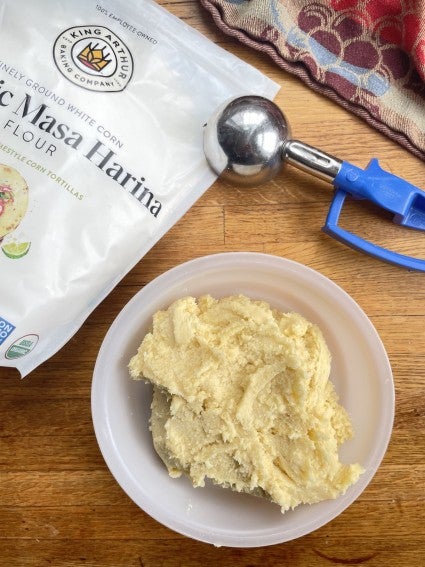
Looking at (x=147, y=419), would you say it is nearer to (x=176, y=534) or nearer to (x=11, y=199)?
(x=176, y=534)

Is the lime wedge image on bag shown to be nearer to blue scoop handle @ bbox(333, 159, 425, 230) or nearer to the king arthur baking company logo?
the king arthur baking company logo

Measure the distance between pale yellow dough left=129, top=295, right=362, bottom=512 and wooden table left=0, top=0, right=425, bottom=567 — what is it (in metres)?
0.10

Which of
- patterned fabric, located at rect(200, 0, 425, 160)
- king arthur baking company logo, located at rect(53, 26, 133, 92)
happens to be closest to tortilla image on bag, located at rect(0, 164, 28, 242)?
king arthur baking company logo, located at rect(53, 26, 133, 92)

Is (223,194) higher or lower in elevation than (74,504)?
higher

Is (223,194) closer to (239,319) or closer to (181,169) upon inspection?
(181,169)

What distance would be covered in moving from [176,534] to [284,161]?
49 centimetres

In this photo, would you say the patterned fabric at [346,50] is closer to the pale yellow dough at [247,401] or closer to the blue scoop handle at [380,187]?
the blue scoop handle at [380,187]

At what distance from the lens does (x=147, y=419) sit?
80 cm

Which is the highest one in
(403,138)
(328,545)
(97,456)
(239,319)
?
(403,138)

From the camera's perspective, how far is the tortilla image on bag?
0.72m

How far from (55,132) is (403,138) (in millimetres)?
438

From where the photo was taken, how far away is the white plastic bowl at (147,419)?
0.74 m

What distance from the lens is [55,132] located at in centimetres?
74

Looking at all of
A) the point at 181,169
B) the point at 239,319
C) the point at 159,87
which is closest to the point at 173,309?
the point at 239,319
